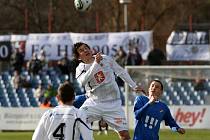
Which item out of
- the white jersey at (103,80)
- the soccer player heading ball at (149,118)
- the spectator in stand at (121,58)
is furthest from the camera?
the spectator in stand at (121,58)

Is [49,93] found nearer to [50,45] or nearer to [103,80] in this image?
[50,45]

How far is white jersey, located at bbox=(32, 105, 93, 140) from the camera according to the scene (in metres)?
8.99

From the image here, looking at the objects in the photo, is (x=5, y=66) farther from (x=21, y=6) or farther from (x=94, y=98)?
(x=94, y=98)

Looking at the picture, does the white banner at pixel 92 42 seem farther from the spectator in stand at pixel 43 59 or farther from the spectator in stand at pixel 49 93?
the spectator in stand at pixel 49 93

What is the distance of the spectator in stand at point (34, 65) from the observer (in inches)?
1284

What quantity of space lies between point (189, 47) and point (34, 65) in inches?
251

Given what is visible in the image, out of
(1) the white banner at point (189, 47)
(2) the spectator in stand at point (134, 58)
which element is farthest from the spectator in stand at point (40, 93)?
(1) the white banner at point (189, 47)

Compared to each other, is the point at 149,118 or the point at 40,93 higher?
the point at 149,118

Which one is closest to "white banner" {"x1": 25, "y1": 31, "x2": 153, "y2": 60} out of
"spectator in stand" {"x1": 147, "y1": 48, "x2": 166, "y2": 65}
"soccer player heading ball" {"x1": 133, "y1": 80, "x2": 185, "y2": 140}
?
"spectator in stand" {"x1": 147, "y1": 48, "x2": 166, "y2": 65}

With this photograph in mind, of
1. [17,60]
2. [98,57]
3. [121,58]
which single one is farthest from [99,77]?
[17,60]

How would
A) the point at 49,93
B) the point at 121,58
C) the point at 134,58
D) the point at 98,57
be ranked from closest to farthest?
the point at 98,57, the point at 49,93, the point at 121,58, the point at 134,58

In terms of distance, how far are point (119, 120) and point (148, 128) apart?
1.67 meters

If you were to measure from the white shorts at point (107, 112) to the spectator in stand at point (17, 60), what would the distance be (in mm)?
19176

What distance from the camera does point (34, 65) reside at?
108ft
